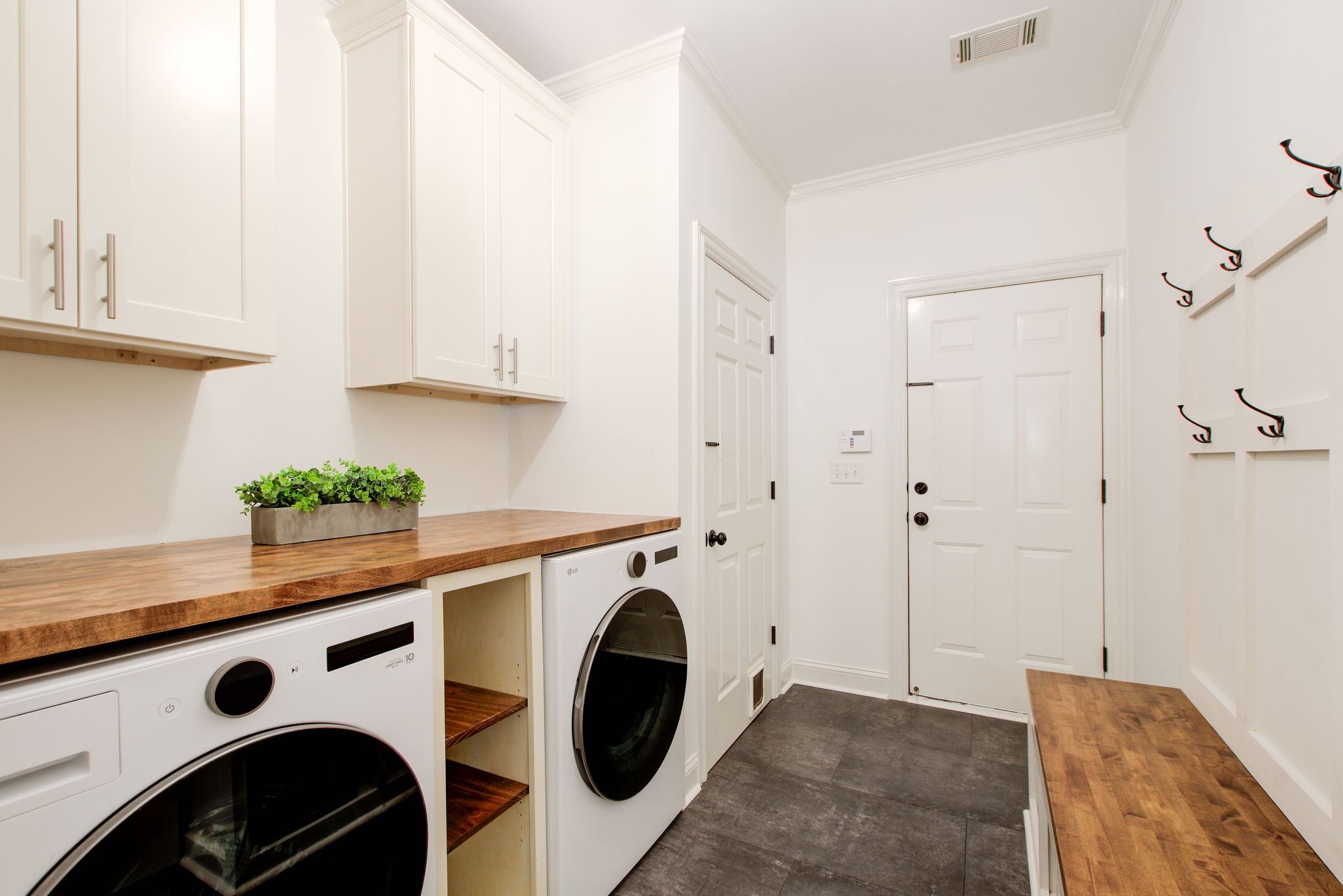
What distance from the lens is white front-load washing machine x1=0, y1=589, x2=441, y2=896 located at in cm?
65

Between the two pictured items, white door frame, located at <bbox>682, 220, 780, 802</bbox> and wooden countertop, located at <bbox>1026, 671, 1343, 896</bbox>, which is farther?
white door frame, located at <bbox>682, 220, 780, 802</bbox>

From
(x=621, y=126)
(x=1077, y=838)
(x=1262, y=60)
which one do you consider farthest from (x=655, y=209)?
(x=1077, y=838)

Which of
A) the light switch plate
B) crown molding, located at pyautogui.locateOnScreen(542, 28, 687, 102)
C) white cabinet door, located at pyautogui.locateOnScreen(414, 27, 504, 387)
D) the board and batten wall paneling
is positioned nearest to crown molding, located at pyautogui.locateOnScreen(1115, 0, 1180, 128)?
the board and batten wall paneling

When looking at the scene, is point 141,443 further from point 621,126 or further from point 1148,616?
point 1148,616

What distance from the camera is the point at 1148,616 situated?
7.69 feet

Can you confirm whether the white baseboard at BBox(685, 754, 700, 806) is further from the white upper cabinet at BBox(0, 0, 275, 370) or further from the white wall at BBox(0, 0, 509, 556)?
the white upper cabinet at BBox(0, 0, 275, 370)

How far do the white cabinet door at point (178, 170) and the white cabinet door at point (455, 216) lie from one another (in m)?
0.38

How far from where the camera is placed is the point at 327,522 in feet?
4.63

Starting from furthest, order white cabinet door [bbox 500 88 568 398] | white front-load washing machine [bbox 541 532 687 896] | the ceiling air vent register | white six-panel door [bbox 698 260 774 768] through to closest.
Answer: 1. white six-panel door [bbox 698 260 774 768]
2. the ceiling air vent register
3. white cabinet door [bbox 500 88 568 398]
4. white front-load washing machine [bbox 541 532 687 896]

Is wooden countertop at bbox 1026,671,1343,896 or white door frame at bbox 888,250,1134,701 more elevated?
white door frame at bbox 888,250,1134,701

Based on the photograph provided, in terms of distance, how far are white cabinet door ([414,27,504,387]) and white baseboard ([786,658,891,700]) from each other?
2.24 m

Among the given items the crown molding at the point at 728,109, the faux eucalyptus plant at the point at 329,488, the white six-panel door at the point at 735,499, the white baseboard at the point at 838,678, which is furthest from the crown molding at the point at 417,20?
the white baseboard at the point at 838,678

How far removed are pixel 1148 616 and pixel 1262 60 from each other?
192 cm

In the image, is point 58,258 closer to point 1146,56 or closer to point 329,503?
point 329,503
